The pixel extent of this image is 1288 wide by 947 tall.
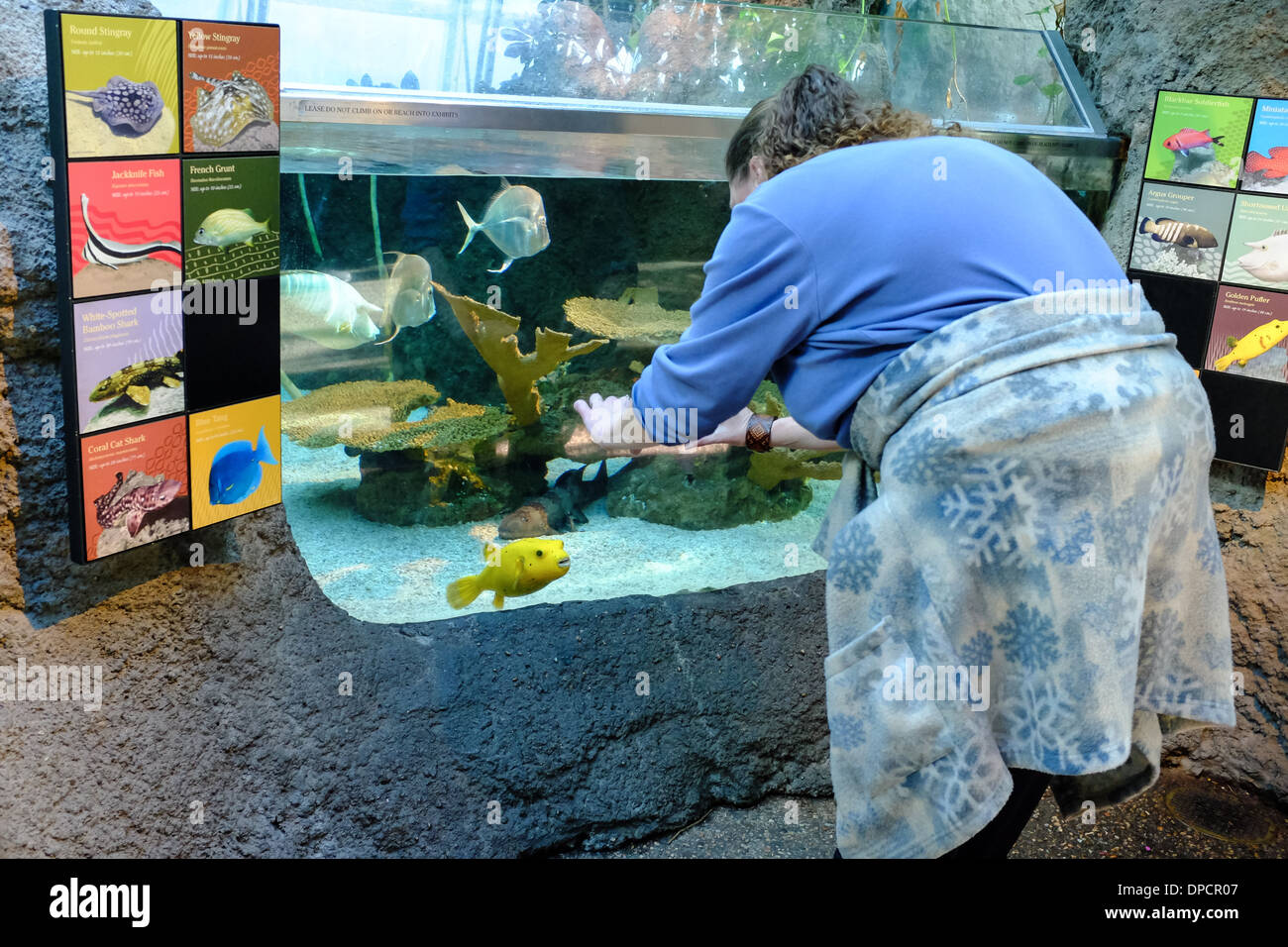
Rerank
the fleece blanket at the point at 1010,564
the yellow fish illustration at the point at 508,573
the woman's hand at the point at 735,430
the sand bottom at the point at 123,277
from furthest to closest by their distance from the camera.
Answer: the yellow fish illustration at the point at 508,573
the woman's hand at the point at 735,430
the sand bottom at the point at 123,277
the fleece blanket at the point at 1010,564

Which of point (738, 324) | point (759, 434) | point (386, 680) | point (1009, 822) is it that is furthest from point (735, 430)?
point (386, 680)

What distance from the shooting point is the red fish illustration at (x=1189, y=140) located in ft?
10.7

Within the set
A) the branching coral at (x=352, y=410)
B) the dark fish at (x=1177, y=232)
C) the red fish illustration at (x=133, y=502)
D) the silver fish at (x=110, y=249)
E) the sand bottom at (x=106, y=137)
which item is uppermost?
the sand bottom at (x=106, y=137)

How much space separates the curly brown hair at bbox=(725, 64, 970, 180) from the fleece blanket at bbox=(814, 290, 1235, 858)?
0.46 metres

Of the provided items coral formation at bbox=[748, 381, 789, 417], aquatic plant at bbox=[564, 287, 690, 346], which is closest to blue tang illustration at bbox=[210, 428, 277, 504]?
aquatic plant at bbox=[564, 287, 690, 346]

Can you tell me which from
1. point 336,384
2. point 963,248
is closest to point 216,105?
point 336,384

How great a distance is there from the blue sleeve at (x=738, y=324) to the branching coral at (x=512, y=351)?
104 centimetres

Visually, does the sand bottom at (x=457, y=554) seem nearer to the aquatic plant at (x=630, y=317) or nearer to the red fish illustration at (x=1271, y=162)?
the aquatic plant at (x=630, y=317)

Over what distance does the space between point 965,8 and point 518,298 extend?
3111 millimetres

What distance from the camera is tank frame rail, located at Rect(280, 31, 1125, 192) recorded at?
249 cm

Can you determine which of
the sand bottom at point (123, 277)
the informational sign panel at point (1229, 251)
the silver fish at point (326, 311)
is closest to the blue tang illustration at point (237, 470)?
the silver fish at point (326, 311)

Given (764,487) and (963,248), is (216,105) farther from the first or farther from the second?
(764,487)

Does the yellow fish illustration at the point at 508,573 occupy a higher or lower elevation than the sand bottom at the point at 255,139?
lower

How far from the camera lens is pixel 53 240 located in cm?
205
